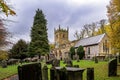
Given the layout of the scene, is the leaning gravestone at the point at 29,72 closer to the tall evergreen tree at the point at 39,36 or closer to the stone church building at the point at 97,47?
the tall evergreen tree at the point at 39,36

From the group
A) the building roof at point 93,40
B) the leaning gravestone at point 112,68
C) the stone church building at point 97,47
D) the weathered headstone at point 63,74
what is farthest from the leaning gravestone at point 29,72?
the building roof at point 93,40

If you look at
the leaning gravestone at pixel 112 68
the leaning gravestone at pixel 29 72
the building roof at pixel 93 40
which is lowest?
the leaning gravestone at pixel 112 68

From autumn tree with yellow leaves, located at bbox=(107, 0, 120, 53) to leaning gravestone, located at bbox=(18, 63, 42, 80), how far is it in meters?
17.9

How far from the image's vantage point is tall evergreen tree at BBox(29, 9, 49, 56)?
179 feet

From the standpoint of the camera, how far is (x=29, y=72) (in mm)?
9000

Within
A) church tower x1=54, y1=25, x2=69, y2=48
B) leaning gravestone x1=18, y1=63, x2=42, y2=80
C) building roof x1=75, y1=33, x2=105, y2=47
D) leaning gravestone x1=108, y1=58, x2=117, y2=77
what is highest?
church tower x1=54, y1=25, x2=69, y2=48

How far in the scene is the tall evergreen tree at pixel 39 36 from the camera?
54.5 m

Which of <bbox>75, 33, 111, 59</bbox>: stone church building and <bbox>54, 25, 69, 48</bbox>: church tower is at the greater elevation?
<bbox>54, 25, 69, 48</bbox>: church tower

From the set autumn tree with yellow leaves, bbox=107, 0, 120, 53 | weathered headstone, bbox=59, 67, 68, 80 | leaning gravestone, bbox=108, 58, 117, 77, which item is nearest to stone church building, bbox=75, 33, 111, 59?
autumn tree with yellow leaves, bbox=107, 0, 120, 53

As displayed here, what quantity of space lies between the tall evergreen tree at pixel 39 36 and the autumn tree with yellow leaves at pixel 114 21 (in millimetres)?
28838

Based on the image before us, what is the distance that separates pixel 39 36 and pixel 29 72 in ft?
151

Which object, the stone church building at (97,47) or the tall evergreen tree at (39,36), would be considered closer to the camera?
the tall evergreen tree at (39,36)

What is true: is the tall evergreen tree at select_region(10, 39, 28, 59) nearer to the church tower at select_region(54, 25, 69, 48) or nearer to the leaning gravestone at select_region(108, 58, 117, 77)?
the church tower at select_region(54, 25, 69, 48)

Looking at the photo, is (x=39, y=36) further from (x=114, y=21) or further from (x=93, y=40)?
(x=114, y=21)
